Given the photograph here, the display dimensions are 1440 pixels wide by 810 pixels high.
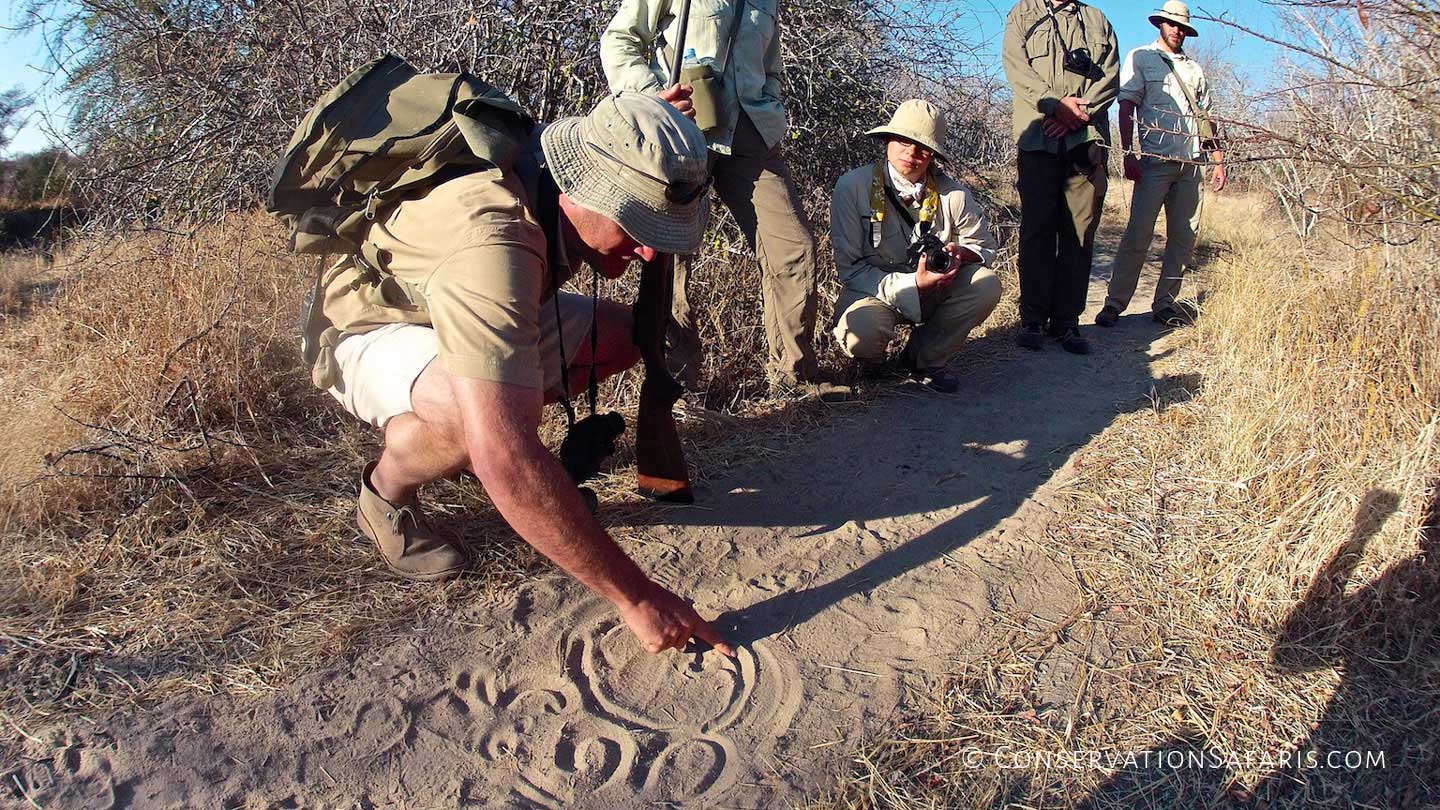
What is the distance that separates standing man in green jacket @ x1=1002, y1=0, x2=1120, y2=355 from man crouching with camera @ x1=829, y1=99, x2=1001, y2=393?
66 cm

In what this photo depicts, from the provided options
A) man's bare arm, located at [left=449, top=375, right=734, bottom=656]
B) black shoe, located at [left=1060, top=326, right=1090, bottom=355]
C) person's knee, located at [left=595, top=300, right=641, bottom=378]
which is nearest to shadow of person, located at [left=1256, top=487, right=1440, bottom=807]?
man's bare arm, located at [left=449, top=375, right=734, bottom=656]

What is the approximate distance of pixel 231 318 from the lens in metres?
3.55

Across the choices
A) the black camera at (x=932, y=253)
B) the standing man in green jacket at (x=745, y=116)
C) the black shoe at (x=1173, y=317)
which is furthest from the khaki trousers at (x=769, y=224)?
the black shoe at (x=1173, y=317)

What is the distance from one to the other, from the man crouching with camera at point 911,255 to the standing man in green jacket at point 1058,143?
660mm

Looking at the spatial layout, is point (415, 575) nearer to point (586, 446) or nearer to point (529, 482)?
point (586, 446)

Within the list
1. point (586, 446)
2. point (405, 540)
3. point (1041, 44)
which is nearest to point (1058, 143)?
point (1041, 44)

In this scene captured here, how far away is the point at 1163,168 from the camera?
16.7 feet

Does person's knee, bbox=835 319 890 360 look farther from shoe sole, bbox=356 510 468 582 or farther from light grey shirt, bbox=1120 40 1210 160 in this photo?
light grey shirt, bbox=1120 40 1210 160

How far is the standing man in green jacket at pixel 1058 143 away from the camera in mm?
4496

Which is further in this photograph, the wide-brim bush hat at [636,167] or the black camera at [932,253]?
the black camera at [932,253]

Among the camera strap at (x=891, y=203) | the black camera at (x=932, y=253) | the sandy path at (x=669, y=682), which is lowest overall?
the sandy path at (x=669, y=682)

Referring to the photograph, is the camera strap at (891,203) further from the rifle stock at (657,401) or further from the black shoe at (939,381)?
the rifle stock at (657,401)

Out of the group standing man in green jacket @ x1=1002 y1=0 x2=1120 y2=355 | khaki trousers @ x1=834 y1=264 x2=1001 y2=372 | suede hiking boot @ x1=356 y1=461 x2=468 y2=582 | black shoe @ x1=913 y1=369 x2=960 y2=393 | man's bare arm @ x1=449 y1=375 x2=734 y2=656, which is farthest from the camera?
standing man in green jacket @ x1=1002 y1=0 x2=1120 y2=355

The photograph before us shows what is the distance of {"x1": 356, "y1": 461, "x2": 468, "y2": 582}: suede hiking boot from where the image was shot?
8.16 ft
